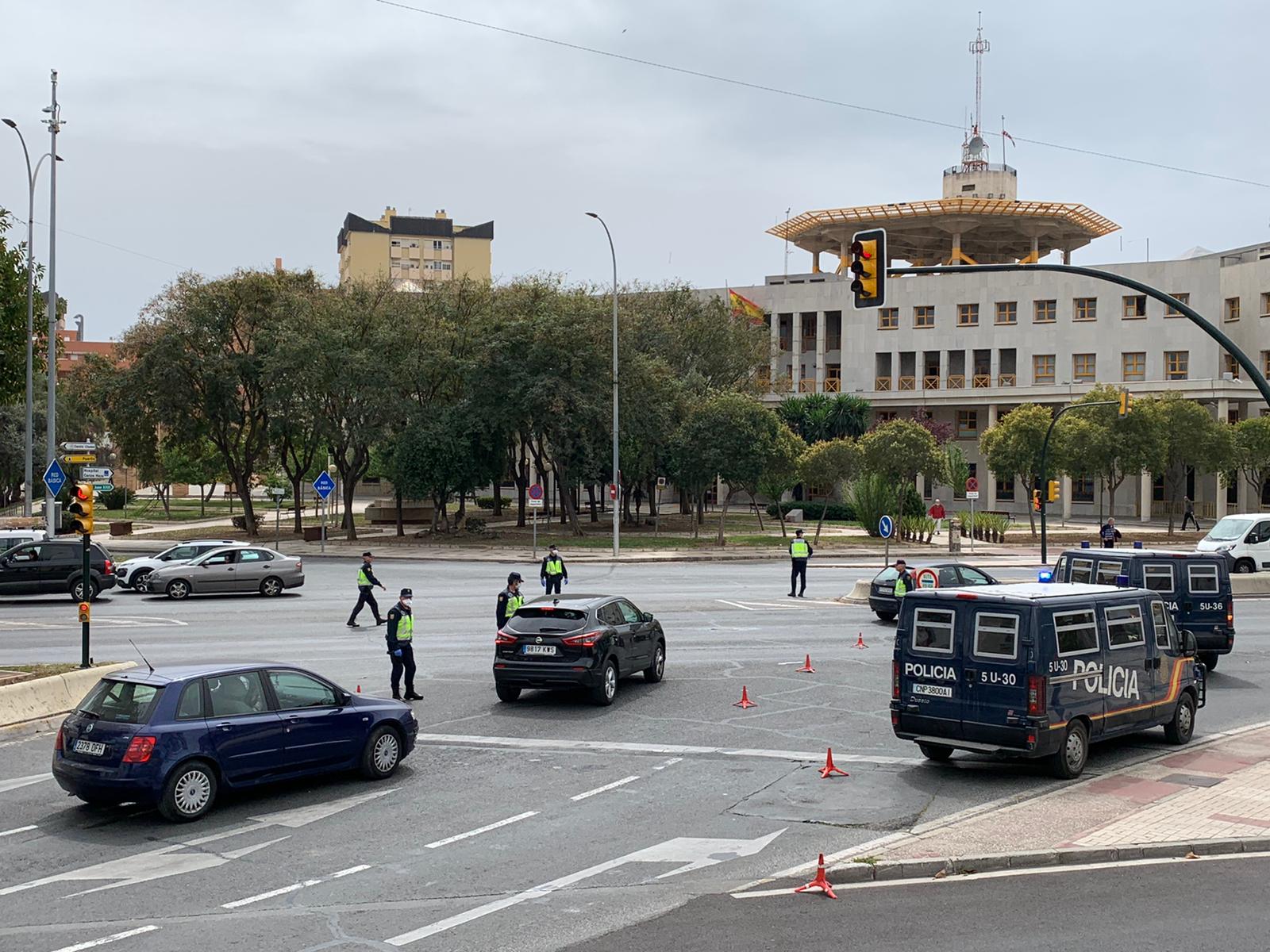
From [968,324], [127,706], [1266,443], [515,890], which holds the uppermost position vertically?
[968,324]

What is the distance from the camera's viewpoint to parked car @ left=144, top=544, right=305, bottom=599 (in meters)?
32.9

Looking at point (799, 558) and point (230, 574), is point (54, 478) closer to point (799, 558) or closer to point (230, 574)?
point (230, 574)

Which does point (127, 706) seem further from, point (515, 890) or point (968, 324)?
point (968, 324)

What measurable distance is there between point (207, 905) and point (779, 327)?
290ft

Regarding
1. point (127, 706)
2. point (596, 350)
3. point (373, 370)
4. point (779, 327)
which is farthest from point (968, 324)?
point (127, 706)

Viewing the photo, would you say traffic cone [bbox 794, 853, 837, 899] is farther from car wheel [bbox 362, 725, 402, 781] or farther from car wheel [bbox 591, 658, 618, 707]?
car wheel [bbox 591, 658, 618, 707]

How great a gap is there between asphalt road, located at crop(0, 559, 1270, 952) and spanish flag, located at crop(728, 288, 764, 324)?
6503 cm

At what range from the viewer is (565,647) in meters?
17.4

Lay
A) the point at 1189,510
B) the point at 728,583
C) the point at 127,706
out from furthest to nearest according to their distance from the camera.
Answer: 1. the point at 1189,510
2. the point at 728,583
3. the point at 127,706

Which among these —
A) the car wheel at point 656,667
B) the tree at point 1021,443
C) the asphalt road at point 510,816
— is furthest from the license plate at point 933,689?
the tree at point 1021,443

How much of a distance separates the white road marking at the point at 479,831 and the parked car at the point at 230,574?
23.4 metres

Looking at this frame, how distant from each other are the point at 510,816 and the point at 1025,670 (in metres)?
5.39

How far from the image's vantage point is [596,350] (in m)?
54.8

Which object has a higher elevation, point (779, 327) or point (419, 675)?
point (779, 327)
